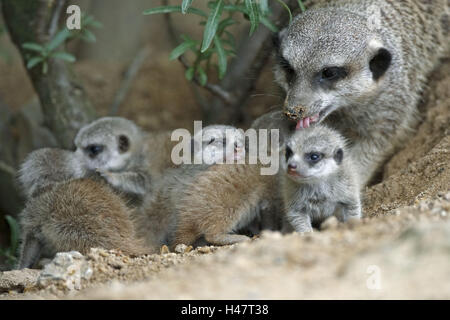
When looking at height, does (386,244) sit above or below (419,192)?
below

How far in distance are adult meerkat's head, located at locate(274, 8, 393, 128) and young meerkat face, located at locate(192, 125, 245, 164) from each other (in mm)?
472

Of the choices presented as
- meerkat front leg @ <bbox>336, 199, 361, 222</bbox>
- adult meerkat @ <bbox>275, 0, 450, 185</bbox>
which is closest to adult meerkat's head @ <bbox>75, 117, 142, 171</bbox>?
adult meerkat @ <bbox>275, 0, 450, 185</bbox>

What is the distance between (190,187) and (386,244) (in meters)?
1.71

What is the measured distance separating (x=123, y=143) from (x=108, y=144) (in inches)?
5.7

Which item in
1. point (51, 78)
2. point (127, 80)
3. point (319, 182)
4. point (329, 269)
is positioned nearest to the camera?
point (329, 269)

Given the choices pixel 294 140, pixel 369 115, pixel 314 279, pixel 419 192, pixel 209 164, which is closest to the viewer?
pixel 314 279

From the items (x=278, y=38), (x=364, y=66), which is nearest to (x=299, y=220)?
(x=364, y=66)

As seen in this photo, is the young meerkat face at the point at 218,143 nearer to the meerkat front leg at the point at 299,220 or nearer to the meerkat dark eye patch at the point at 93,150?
the meerkat front leg at the point at 299,220

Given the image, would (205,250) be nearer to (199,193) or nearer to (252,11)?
(199,193)

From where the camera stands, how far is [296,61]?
3619 millimetres

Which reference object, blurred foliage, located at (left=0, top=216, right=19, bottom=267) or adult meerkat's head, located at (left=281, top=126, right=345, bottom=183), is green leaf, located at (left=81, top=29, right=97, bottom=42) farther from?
adult meerkat's head, located at (left=281, top=126, right=345, bottom=183)

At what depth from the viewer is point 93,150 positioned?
169 inches
